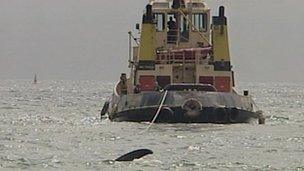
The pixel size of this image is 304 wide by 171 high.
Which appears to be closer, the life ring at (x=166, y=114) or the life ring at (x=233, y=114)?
the life ring at (x=166, y=114)

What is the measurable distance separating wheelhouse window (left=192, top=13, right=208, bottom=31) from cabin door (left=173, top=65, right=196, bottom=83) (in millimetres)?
3477

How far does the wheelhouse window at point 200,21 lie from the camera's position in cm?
4603

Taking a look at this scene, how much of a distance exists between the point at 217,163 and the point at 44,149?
6058 mm

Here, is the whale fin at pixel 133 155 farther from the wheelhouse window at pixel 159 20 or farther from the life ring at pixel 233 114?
the wheelhouse window at pixel 159 20

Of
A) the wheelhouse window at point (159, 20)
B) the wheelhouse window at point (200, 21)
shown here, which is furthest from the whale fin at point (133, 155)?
the wheelhouse window at point (200, 21)

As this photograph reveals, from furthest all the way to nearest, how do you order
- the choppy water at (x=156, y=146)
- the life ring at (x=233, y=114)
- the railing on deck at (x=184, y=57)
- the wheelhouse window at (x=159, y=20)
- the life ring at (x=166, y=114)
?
the wheelhouse window at (x=159, y=20) → the railing on deck at (x=184, y=57) → the life ring at (x=233, y=114) → the life ring at (x=166, y=114) → the choppy water at (x=156, y=146)

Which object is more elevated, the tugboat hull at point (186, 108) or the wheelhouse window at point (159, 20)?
the wheelhouse window at point (159, 20)

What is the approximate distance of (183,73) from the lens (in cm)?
4322

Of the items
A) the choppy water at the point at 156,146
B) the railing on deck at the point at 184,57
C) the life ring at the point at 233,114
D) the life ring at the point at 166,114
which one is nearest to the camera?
the choppy water at the point at 156,146

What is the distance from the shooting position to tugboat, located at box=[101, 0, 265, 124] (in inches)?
1480

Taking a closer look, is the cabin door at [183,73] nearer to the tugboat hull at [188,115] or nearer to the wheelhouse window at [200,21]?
the wheelhouse window at [200,21]

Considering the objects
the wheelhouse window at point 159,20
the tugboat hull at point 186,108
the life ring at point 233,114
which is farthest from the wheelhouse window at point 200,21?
the life ring at point 233,114

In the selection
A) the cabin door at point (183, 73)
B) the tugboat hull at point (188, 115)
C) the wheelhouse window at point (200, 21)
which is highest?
the wheelhouse window at point (200, 21)

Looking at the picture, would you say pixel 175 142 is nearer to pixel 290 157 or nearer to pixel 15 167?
pixel 290 157
